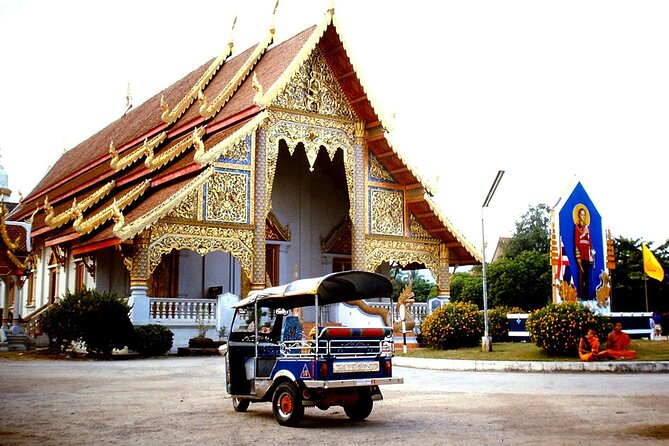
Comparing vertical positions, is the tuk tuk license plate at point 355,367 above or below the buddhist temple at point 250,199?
below

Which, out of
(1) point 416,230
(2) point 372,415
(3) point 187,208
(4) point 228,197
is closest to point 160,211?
(3) point 187,208

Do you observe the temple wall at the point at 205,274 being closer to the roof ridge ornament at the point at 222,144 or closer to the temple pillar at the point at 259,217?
the temple pillar at the point at 259,217

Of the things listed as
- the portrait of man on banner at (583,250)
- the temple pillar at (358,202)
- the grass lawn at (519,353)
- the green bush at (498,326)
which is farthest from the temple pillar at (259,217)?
the portrait of man on banner at (583,250)

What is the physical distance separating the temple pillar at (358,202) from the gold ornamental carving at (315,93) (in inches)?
25.8

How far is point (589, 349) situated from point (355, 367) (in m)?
8.62

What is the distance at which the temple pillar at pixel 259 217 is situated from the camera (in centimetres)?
2022

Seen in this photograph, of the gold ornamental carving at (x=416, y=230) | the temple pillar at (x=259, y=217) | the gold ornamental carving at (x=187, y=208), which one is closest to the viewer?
the gold ornamental carving at (x=187, y=208)

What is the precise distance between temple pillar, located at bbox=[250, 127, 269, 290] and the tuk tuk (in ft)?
36.1

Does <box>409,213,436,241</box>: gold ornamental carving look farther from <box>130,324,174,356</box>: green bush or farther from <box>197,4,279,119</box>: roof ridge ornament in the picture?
<box>130,324,174,356</box>: green bush

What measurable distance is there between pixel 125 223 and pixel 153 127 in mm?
8366

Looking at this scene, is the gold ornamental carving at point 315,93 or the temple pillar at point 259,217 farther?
the gold ornamental carving at point 315,93

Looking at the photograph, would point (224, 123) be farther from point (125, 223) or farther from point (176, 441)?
point (176, 441)

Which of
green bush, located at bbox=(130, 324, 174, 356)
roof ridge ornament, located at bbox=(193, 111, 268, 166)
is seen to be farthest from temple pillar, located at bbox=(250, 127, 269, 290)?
green bush, located at bbox=(130, 324, 174, 356)

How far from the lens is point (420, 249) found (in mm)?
23047
